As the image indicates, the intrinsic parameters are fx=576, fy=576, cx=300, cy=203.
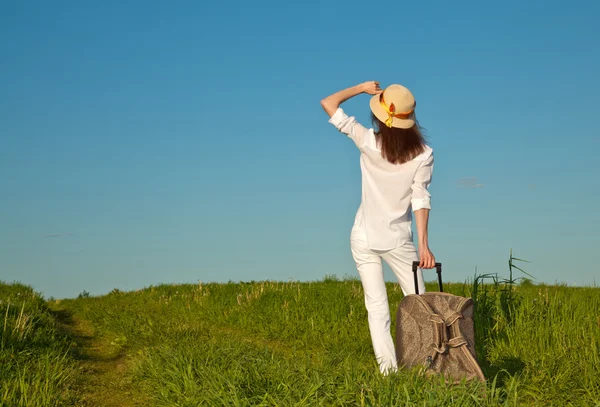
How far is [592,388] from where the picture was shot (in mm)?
6316

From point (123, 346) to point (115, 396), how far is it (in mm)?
2888

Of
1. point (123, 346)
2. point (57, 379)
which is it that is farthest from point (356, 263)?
point (123, 346)

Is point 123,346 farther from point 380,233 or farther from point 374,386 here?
point 374,386

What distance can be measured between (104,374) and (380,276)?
13.9 feet

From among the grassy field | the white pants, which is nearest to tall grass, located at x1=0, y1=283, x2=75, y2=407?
the grassy field

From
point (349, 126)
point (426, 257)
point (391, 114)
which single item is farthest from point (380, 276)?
point (391, 114)

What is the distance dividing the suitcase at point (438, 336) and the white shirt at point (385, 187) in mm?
686

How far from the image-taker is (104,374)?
314 inches

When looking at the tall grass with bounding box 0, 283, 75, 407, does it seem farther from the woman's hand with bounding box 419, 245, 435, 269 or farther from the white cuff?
the white cuff

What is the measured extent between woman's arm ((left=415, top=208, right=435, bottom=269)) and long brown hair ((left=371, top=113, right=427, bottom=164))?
0.57 m

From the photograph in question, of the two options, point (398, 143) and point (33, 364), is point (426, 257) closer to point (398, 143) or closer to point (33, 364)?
point (398, 143)

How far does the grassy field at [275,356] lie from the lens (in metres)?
4.82

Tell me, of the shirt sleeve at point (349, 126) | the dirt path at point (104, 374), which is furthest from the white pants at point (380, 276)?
the dirt path at point (104, 374)

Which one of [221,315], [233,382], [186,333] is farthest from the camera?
[221,315]
